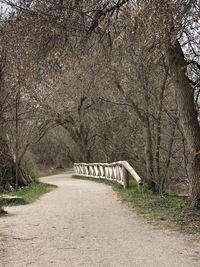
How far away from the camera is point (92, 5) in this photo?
10156 mm

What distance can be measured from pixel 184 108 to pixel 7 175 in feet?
48.9

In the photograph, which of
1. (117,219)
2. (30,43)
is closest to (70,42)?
(30,43)

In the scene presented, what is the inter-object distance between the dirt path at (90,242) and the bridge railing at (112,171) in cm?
650

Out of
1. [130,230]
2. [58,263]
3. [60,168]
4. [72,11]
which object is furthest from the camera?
[60,168]

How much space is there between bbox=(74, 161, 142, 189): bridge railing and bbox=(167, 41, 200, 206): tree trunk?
21.1 ft

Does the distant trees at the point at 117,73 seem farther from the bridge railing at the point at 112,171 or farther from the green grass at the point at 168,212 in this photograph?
the bridge railing at the point at 112,171

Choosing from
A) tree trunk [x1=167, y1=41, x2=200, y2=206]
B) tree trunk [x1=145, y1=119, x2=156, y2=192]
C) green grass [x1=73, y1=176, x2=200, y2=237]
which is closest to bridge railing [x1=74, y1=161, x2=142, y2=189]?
tree trunk [x1=145, y1=119, x2=156, y2=192]

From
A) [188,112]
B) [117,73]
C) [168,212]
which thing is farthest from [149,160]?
[188,112]

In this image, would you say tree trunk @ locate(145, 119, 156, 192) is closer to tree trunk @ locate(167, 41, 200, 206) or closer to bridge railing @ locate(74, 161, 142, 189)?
bridge railing @ locate(74, 161, 142, 189)

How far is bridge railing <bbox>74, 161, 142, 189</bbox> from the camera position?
19.7m

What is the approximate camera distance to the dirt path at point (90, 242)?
23.4ft

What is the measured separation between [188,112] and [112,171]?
1372 centimetres

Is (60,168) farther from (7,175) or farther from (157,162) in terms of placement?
(157,162)

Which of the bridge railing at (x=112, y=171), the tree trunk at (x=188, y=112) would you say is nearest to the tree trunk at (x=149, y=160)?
the bridge railing at (x=112, y=171)
